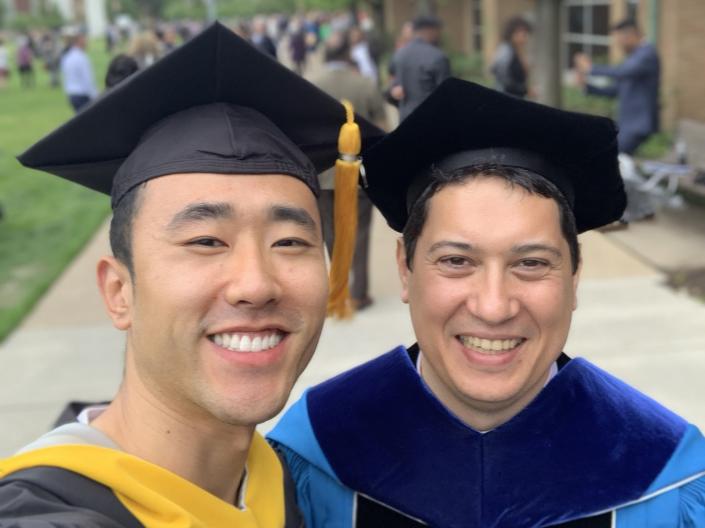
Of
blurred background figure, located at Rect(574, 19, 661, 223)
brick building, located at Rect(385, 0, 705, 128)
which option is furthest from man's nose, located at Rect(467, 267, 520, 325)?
brick building, located at Rect(385, 0, 705, 128)

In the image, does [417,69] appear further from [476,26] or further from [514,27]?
[476,26]

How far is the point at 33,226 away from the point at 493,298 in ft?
28.9

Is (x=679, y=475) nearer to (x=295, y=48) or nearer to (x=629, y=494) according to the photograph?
(x=629, y=494)

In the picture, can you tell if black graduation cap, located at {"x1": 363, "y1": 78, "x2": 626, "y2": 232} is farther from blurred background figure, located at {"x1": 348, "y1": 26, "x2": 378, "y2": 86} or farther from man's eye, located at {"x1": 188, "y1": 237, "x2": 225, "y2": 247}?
blurred background figure, located at {"x1": 348, "y1": 26, "x2": 378, "y2": 86}

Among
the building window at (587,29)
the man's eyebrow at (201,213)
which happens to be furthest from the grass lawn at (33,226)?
the building window at (587,29)

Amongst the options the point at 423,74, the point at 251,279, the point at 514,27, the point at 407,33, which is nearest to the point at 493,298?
the point at 251,279

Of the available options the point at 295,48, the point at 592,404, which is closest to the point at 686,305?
the point at 592,404

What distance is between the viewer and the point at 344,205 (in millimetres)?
1953

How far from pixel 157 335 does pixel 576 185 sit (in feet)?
3.24

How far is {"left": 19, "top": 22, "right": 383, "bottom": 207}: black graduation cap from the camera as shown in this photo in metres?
1.64

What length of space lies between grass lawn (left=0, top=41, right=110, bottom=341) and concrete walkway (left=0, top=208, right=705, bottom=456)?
33 cm

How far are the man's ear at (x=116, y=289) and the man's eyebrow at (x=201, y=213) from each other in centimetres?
17

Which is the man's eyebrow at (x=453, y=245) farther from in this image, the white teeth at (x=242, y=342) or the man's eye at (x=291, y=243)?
the white teeth at (x=242, y=342)

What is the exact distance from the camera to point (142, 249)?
5.24 feet
